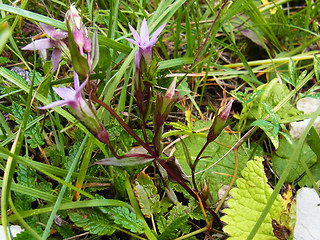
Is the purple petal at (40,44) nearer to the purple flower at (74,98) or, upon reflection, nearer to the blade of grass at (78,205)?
the purple flower at (74,98)

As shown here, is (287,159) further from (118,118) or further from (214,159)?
(118,118)

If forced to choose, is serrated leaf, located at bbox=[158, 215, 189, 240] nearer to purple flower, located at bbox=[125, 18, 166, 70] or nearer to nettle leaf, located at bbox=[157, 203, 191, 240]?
nettle leaf, located at bbox=[157, 203, 191, 240]

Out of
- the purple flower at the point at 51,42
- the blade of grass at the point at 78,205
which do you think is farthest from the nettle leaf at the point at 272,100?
the purple flower at the point at 51,42

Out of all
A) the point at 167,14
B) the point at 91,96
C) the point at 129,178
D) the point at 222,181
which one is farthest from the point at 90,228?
the point at 167,14

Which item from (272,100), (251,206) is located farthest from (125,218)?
(272,100)

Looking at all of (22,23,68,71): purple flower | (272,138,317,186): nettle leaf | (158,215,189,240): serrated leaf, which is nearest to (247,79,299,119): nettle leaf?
(272,138,317,186): nettle leaf

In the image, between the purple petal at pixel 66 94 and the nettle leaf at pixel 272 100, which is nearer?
the purple petal at pixel 66 94
